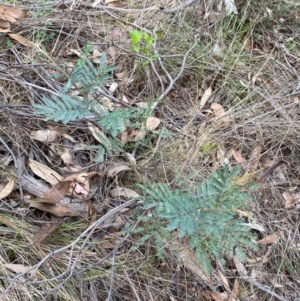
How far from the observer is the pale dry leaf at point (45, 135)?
165 cm

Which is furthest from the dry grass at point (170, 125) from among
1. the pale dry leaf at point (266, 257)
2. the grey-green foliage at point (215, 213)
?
the grey-green foliage at point (215, 213)

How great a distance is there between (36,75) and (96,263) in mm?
→ 839

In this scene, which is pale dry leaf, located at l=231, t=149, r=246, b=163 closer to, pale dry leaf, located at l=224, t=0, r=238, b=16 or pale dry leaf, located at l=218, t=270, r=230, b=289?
pale dry leaf, located at l=218, t=270, r=230, b=289

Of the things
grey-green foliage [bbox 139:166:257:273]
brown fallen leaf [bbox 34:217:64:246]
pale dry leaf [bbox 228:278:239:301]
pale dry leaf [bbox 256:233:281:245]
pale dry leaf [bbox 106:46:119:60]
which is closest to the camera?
grey-green foliage [bbox 139:166:257:273]

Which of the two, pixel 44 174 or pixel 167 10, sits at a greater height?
pixel 167 10

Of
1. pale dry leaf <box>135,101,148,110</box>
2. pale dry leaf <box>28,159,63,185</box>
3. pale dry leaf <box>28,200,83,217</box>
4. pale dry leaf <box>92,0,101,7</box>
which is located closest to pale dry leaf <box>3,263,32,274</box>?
pale dry leaf <box>28,200,83,217</box>

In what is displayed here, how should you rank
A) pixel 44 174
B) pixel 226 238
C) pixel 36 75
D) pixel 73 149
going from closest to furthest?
pixel 226 238
pixel 44 174
pixel 73 149
pixel 36 75

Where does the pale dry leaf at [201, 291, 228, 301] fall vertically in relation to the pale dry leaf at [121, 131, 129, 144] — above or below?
below

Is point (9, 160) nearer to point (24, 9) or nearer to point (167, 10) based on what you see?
point (24, 9)

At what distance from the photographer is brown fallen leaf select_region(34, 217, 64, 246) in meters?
1.46

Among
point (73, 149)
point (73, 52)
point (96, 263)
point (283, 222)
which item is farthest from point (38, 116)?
point (283, 222)

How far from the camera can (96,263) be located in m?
1.40

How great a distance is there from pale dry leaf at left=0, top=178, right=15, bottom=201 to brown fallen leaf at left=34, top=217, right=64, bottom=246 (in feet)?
0.56

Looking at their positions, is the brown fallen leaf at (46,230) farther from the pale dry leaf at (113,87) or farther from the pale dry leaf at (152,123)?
the pale dry leaf at (113,87)
